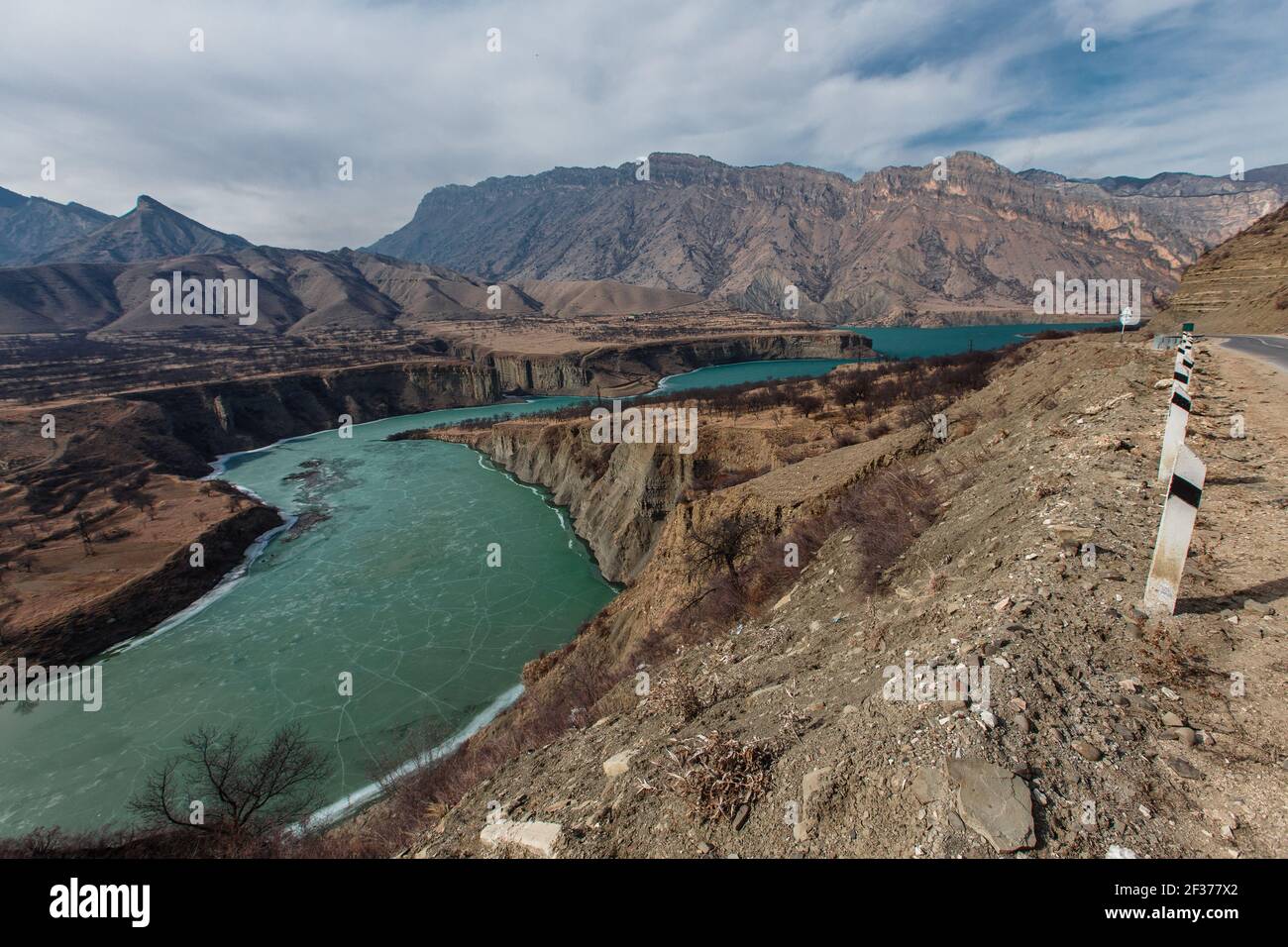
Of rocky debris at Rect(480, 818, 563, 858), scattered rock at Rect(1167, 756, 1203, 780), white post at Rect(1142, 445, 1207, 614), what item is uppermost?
white post at Rect(1142, 445, 1207, 614)

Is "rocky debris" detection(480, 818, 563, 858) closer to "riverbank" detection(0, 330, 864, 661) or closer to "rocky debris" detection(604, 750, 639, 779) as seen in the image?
"rocky debris" detection(604, 750, 639, 779)

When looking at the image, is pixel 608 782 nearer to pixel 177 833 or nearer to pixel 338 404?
pixel 177 833

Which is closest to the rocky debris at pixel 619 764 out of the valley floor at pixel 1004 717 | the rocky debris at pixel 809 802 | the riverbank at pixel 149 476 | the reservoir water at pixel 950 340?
the valley floor at pixel 1004 717

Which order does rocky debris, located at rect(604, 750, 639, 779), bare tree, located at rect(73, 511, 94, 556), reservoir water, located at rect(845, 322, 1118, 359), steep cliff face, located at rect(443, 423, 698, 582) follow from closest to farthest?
rocky debris, located at rect(604, 750, 639, 779) → steep cliff face, located at rect(443, 423, 698, 582) → bare tree, located at rect(73, 511, 94, 556) → reservoir water, located at rect(845, 322, 1118, 359)

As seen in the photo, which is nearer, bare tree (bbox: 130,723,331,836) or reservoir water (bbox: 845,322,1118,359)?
bare tree (bbox: 130,723,331,836)

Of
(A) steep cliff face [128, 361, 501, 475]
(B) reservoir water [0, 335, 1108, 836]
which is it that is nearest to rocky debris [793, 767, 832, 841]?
(B) reservoir water [0, 335, 1108, 836]

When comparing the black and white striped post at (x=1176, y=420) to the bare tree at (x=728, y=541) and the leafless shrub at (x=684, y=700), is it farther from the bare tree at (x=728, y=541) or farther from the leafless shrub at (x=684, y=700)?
the bare tree at (x=728, y=541)

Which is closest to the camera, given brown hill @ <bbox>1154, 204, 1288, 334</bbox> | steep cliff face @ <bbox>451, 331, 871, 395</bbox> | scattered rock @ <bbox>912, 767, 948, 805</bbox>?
scattered rock @ <bbox>912, 767, 948, 805</bbox>
